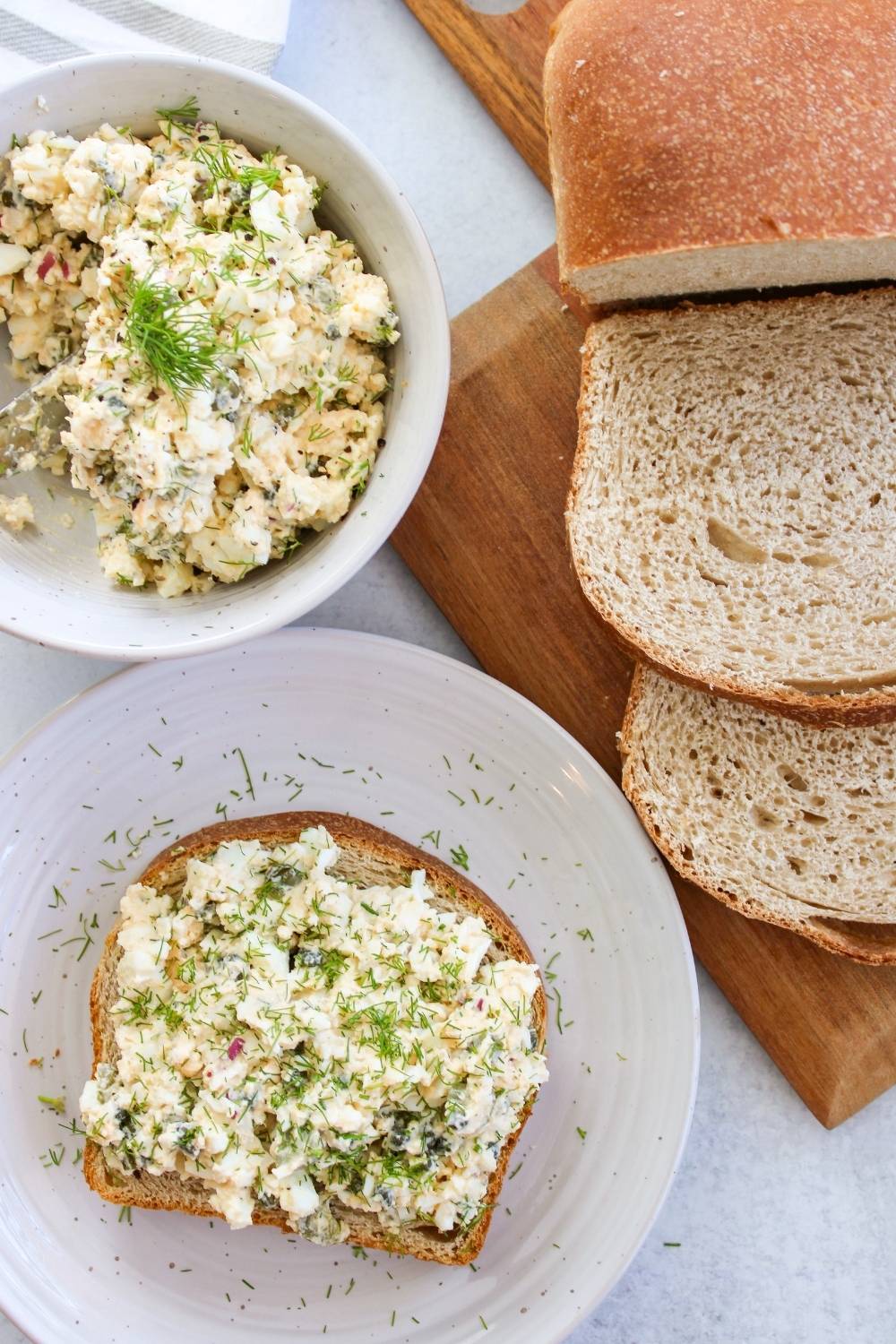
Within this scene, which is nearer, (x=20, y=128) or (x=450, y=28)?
(x=20, y=128)

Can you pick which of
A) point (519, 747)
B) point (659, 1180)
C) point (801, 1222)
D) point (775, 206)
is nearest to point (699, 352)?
point (775, 206)

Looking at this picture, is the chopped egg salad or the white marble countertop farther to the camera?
the white marble countertop

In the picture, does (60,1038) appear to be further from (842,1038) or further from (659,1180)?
(842,1038)

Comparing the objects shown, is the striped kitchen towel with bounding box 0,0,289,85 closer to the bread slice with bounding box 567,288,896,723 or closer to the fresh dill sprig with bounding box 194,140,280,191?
the fresh dill sprig with bounding box 194,140,280,191

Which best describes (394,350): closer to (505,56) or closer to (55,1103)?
(505,56)

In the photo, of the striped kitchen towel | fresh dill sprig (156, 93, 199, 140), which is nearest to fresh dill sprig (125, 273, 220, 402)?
fresh dill sprig (156, 93, 199, 140)

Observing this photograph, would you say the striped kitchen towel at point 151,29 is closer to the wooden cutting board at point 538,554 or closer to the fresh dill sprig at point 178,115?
the wooden cutting board at point 538,554
